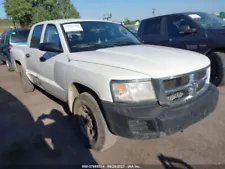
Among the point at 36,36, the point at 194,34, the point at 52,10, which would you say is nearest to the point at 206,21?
the point at 194,34

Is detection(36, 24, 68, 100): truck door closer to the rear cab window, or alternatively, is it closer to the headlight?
the rear cab window

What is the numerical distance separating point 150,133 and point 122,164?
2.16 feet

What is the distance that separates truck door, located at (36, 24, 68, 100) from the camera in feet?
12.6

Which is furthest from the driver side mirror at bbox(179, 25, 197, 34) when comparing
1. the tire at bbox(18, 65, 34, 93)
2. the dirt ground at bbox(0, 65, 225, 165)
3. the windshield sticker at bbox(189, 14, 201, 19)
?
the tire at bbox(18, 65, 34, 93)

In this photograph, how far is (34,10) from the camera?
44.6 meters

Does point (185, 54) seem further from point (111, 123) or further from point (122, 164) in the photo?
point (122, 164)

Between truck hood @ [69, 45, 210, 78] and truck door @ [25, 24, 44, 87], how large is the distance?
158 centimetres

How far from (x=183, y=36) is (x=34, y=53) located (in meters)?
3.78

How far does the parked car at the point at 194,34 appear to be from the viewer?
5551 mm

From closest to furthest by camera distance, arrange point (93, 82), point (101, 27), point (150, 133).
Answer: point (150, 133) → point (93, 82) → point (101, 27)

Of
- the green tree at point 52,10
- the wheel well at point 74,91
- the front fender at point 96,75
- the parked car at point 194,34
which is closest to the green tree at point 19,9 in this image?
the green tree at point 52,10

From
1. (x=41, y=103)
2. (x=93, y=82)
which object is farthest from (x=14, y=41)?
(x=93, y=82)

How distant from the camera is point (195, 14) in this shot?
6449mm

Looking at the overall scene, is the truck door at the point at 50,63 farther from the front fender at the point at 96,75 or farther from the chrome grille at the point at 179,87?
the chrome grille at the point at 179,87
